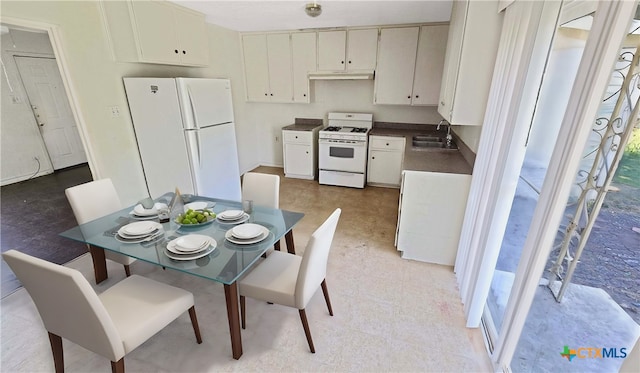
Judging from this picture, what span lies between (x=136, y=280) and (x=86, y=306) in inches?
20.9

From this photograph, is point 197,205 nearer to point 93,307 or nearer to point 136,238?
point 136,238

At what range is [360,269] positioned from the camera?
97.6 inches

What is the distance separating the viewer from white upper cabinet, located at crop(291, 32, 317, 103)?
14.0ft

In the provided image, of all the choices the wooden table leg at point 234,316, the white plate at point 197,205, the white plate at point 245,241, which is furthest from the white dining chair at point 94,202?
the wooden table leg at point 234,316

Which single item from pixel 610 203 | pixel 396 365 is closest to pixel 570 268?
pixel 610 203

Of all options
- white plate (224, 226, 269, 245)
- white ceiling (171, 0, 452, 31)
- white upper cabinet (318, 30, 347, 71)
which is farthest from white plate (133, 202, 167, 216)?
white upper cabinet (318, 30, 347, 71)

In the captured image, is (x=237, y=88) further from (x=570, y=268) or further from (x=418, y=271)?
(x=570, y=268)

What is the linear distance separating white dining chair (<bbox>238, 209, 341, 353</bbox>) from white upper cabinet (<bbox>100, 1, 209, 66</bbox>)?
2.61 meters

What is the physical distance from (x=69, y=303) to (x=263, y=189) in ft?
4.71

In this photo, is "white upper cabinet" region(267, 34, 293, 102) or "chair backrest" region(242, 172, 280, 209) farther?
"white upper cabinet" region(267, 34, 293, 102)

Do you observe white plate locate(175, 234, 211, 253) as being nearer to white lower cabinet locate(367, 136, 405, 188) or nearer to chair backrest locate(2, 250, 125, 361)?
chair backrest locate(2, 250, 125, 361)

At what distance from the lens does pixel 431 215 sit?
7.95 feet

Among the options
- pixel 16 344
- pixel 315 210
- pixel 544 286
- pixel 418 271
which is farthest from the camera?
pixel 315 210

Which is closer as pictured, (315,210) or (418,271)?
(418,271)
